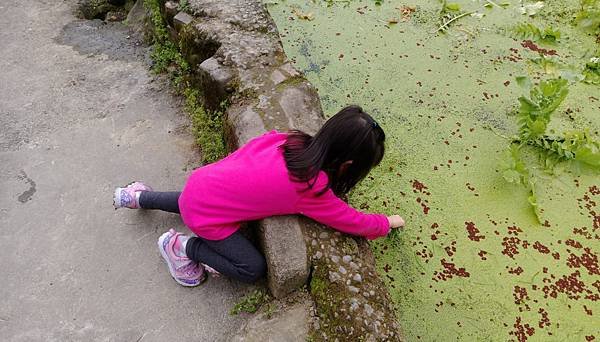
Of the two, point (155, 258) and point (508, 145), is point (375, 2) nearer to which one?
point (508, 145)

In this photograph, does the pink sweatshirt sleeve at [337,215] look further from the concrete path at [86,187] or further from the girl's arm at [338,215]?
the concrete path at [86,187]

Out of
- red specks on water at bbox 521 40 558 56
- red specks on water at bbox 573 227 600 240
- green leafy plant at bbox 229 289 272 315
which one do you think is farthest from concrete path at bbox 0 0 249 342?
red specks on water at bbox 521 40 558 56

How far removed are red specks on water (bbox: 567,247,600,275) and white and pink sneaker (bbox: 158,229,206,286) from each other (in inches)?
58.9

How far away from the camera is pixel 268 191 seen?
1.67m

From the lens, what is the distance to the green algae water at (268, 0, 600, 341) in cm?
198

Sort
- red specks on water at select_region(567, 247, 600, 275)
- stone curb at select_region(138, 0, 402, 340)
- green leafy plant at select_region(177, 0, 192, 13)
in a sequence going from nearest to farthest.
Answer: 1. stone curb at select_region(138, 0, 402, 340)
2. red specks on water at select_region(567, 247, 600, 275)
3. green leafy plant at select_region(177, 0, 192, 13)

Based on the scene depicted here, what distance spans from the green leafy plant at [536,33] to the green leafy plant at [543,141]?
0.86m

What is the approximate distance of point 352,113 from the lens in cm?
159

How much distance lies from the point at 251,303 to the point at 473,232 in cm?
101

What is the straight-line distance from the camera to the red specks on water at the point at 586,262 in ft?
6.98

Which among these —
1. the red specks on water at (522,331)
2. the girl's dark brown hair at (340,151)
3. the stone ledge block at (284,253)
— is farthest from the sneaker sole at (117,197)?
the red specks on water at (522,331)

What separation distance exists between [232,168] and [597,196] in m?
1.74

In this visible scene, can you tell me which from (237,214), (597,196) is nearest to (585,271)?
(597,196)

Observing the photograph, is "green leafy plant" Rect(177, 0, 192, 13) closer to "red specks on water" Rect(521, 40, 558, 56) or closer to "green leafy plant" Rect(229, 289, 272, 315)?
"green leafy plant" Rect(229, 289, 272, 315)
